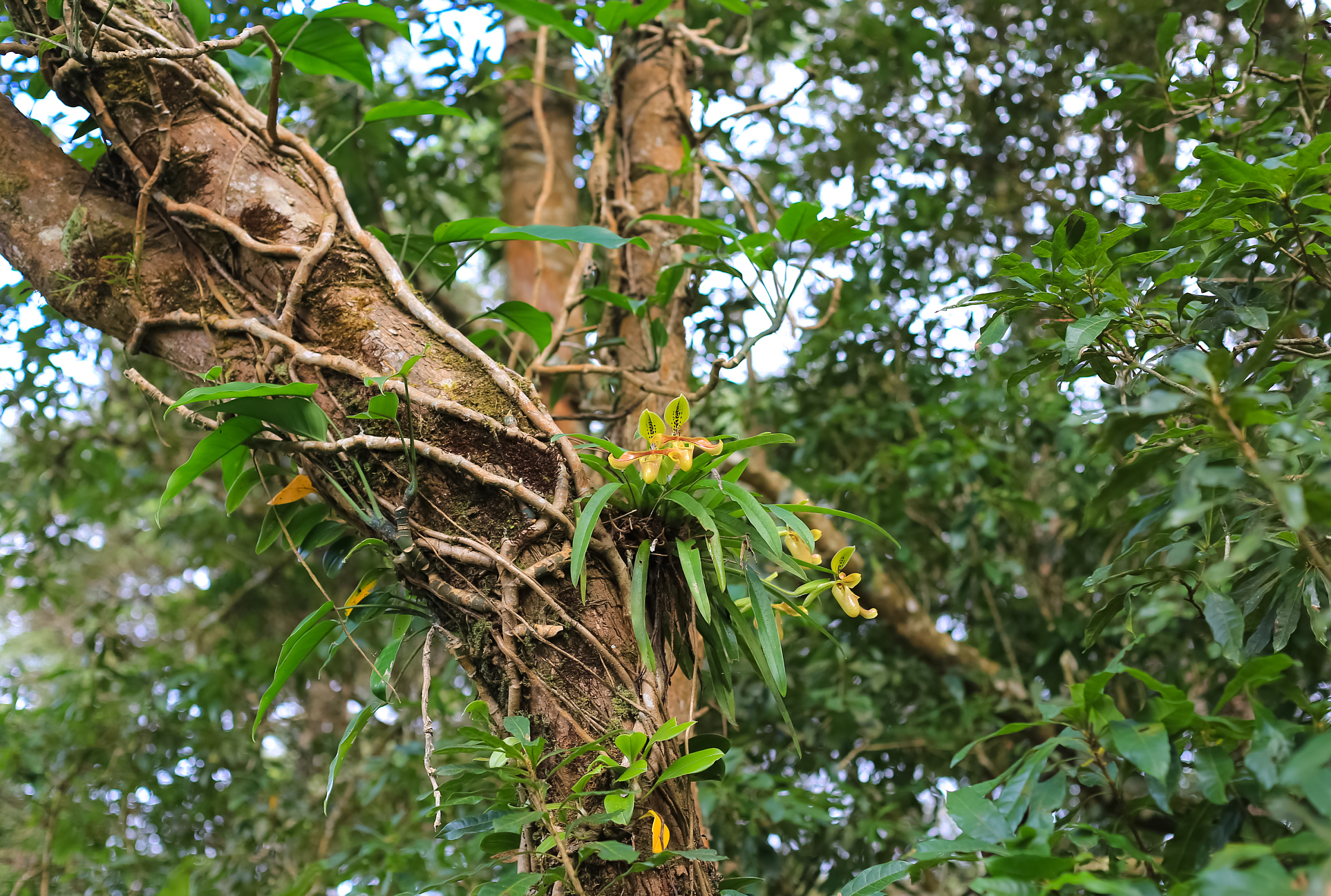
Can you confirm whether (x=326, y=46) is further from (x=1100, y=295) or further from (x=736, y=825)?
(x=736, y=825)

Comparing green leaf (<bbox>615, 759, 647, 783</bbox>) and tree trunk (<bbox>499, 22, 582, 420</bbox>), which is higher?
tree trunk (<bbox>499, 22, 582, 420</bbox>)

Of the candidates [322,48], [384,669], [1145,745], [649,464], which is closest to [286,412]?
[384,669]

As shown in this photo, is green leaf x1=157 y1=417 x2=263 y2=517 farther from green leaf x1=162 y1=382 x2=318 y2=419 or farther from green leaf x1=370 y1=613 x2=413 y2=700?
green leaf x1=370 y1=613 x2=413 y2=700

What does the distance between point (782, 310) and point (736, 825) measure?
49.1 inches

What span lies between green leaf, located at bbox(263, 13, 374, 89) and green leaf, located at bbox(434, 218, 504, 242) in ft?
1.05

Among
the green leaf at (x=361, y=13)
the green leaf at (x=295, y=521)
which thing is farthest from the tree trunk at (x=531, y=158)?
the green leaf at (x=295, y=521)

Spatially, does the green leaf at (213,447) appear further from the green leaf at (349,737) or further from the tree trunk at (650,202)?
the tree trunk at (650,202)

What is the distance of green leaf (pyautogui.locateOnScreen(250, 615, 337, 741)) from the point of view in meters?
1.00

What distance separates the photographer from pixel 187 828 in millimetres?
2668

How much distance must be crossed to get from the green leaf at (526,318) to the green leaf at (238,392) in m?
0.43

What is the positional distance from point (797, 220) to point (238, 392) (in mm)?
805

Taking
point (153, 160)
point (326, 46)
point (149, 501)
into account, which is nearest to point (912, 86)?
point (326, 46)

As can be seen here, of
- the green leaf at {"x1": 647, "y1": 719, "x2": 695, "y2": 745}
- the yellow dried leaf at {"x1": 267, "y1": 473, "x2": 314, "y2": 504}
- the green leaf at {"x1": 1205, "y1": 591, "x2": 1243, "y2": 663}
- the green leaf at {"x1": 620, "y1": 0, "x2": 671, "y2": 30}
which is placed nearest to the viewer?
the green leaf at {"x1": 1205, "y1": 591, "x2": 1243, "y2": 663}

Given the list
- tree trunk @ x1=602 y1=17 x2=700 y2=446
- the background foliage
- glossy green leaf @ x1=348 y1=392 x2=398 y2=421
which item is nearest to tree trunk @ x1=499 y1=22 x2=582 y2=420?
the background foliage
